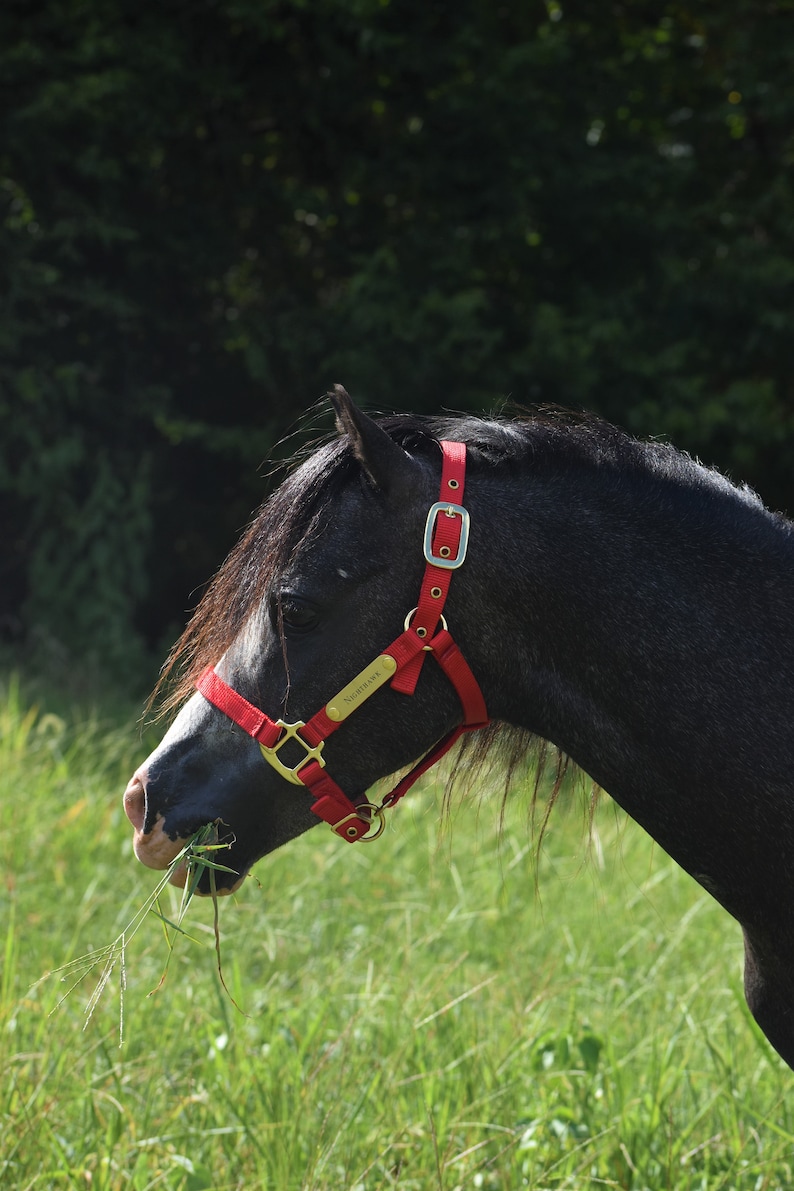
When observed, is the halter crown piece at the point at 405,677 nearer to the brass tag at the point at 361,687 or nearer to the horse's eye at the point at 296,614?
the brass tag at the point at 361,687

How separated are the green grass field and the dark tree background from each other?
12.6ft

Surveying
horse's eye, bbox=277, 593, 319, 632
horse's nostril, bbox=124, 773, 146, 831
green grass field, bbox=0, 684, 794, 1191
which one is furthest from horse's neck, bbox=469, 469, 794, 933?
horse's nostril, bbox=124, 773, 146, 831

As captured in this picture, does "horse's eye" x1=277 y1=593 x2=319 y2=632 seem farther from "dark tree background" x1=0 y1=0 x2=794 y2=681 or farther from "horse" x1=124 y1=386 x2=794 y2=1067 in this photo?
"dark tree background" x1=0 y1=0 x2=794 y2=681

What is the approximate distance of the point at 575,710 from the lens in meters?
1.81

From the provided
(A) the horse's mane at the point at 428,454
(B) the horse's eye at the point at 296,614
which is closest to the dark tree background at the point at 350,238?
(A) the horse's mane at the point at 428,454

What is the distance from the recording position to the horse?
1.75m

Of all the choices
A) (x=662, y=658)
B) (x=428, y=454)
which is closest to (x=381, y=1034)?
(x=662, y=658)

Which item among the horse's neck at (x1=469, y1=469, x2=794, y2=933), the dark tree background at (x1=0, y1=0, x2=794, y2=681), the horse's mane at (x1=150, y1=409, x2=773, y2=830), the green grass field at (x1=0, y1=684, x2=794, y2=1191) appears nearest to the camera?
the horse's neck at (x1=469, y1=469, x2=794, y2=933)

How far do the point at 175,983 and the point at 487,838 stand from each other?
1820 mm

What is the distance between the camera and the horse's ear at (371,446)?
1750mm

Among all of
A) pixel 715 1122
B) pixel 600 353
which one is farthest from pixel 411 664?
pixel 600 353

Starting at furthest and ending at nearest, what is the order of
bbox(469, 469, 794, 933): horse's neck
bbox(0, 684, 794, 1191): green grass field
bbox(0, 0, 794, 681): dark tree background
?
bbox(0, 0, 794, 681): dark tree background
bbox(0, 684, 794, 1191): green grass field
bbox(469, 469, 794, 933): horse's neck

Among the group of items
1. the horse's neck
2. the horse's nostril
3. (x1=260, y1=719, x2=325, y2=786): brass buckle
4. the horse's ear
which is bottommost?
the horse's neck

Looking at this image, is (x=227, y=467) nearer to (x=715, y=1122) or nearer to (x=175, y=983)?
(x=175, y=983)
